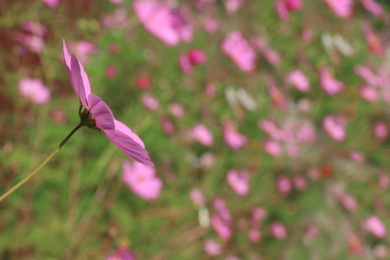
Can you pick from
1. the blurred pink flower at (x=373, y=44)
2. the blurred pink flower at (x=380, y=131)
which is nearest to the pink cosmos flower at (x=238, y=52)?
the blurred pink flower at (x=380, y=131)

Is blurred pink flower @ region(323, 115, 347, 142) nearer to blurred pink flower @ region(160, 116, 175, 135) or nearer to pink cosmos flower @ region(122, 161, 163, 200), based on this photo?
blurred pink flower @ region(160, 116, 175, 135)

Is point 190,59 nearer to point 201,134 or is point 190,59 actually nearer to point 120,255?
point 201,134

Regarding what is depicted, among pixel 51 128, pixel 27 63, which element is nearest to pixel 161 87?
pixel 27 63

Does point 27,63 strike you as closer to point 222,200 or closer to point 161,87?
point 161,87

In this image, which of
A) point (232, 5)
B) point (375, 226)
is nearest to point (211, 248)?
point (375, 226)

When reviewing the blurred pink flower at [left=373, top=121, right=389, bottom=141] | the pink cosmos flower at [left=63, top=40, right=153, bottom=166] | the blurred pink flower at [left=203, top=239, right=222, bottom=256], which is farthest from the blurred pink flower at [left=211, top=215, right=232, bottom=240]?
the pink cosmos flower at [left=63, top=40, right=153, bottom=166]

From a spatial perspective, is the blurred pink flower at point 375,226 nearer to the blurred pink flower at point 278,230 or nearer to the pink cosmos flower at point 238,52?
the blurred pink flower at point 278,230

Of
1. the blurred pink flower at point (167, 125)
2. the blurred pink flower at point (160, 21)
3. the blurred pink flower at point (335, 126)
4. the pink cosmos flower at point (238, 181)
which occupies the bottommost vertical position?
the blurred pink flower at point (335, 126)

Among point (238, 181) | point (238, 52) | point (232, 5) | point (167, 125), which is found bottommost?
point (238, 181)
